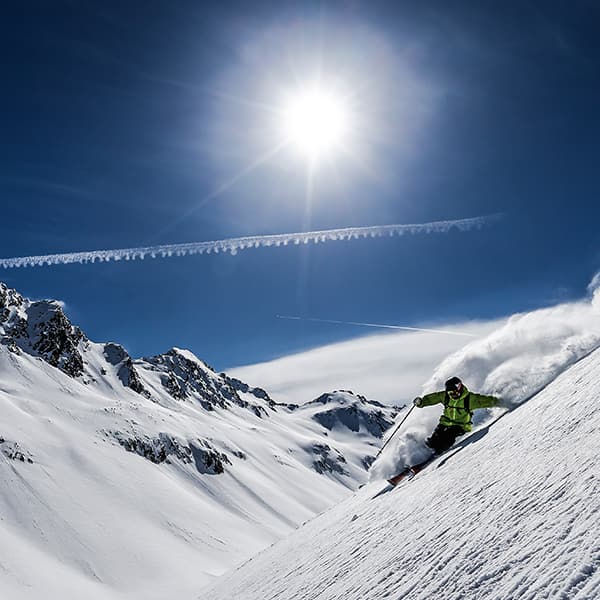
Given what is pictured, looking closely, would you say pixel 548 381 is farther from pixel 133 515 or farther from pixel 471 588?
pixel 133 515

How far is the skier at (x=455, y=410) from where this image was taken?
30.8ft

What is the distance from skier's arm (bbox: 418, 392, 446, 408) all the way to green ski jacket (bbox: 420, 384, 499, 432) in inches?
7.1

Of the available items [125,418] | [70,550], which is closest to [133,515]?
[70,550]

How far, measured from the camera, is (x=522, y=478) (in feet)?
16.6

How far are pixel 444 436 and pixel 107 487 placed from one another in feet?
245

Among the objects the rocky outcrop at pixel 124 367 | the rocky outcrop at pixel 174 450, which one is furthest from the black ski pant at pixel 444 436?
the rocky outcrop at pixel 124 367

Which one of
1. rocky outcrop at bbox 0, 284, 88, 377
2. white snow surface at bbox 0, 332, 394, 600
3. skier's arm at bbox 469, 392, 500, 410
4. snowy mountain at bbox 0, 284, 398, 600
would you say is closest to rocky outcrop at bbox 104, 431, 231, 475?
snowy mountain at bbox 0, 284, 398, 600

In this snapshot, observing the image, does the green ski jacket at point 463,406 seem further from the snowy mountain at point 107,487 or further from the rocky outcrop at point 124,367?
the rocky outcrop at point 124,367

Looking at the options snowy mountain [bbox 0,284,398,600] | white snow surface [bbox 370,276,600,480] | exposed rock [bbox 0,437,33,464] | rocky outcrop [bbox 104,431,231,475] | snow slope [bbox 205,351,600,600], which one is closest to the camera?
snow slope [bbox 205,351,600,600]

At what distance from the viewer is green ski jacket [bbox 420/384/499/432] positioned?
31.0 feet

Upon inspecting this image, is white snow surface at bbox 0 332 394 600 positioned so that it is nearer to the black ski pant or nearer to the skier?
the black ski pant

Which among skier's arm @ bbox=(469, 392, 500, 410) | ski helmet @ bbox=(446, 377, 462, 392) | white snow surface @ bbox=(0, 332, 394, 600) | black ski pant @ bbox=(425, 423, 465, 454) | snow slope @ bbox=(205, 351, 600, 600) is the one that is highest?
white snow surface @ bbox=(0, 332, 394, 600)

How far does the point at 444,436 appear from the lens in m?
9.73

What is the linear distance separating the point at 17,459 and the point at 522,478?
74008mm
